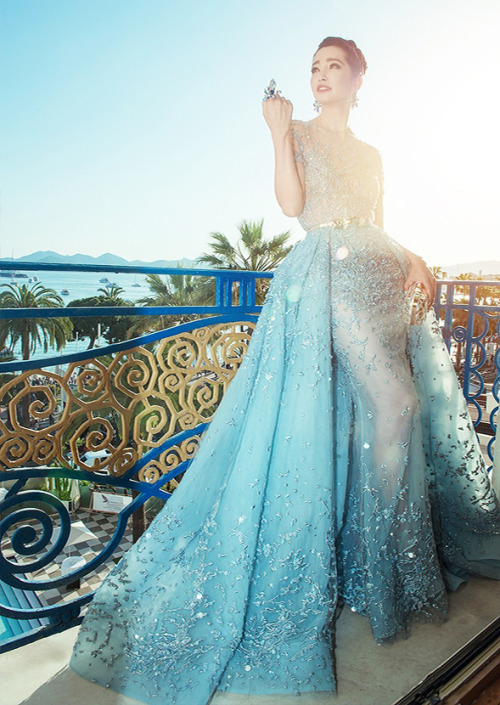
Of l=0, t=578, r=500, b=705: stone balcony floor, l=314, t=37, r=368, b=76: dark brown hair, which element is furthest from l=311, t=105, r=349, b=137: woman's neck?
l=0, t=578, r=500, b=705: stone balcony floor

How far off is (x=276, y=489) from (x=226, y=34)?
1.60 m

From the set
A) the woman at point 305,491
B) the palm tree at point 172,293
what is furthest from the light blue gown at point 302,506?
the palm tree at point 172,293

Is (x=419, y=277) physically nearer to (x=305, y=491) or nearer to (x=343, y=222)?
(x=343, y=222)

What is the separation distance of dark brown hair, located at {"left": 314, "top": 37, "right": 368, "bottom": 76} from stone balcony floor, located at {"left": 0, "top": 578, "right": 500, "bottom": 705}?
1595 millimetres

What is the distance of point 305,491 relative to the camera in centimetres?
115

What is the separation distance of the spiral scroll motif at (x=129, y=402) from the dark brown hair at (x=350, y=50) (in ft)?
2.94

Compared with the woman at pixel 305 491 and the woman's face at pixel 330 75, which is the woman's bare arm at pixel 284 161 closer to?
the woman at pixel 305 491

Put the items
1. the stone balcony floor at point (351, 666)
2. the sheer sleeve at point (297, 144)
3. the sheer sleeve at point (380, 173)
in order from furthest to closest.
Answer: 1. the sheer sleeve at point (380, 173)
2. the sheer sleeve at point (297, 144)
3. the stone balcony floor at point (351, 666)

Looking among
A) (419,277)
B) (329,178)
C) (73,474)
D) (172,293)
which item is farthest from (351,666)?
(172,293)

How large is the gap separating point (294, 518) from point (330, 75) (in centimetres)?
123

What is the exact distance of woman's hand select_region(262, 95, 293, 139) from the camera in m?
1.25

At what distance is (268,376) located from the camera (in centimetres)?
122

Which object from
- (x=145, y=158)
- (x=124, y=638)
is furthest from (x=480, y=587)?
(x=145, y=158)

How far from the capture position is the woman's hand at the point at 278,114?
1.25m
